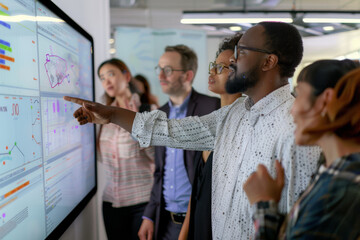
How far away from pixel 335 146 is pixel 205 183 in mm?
818

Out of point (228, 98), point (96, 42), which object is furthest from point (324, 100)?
point (96, 42)

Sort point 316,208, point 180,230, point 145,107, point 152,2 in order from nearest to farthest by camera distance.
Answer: point 316,208 < point 180,230 < point 145,107 < point 152,2

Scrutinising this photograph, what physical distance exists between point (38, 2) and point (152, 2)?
18.2 ft

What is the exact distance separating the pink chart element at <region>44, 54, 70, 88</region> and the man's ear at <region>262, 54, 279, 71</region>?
0.86 metres

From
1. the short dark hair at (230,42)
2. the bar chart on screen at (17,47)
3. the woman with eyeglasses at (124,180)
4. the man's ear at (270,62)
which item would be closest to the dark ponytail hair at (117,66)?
the woman with eyeglasses at (124,180)

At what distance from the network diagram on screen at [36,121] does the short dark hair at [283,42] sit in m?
0.86

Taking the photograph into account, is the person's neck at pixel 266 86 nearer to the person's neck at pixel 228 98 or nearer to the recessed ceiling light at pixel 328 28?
the person's neck at pixel 228 98

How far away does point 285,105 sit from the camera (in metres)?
1.05

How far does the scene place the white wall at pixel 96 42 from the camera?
177 centimetres

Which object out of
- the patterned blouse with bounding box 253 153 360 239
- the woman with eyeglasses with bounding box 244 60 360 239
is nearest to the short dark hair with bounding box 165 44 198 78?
the woman with eyeglasses with bounding box 244 60 360 239

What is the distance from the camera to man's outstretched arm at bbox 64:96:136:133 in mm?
1236

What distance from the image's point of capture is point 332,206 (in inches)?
24.9

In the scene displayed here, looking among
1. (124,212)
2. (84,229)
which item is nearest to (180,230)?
(124,212)

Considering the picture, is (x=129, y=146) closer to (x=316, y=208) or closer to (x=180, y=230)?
(x=180, y=230)
